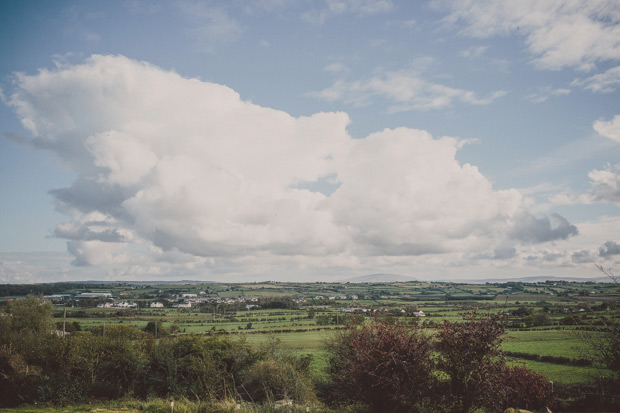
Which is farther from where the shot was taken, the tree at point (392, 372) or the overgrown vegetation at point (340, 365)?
the overgrown vegetation at point (340, 365)

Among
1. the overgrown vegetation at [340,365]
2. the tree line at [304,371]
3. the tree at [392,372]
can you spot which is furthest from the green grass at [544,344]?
the tree at [392,372]

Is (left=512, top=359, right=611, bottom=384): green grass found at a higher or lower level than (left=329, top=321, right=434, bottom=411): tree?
lower

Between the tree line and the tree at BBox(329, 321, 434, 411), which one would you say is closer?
the tree at BBox(329, 321, 434, 411)

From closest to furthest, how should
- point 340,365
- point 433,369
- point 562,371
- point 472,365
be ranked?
point 472,365 → point 433,369 → point 340,365 → point 562,371

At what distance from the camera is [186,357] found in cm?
2919

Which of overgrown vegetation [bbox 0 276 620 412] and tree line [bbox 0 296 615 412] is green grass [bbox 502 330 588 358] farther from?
tree line [bbox 0 296 615 412]

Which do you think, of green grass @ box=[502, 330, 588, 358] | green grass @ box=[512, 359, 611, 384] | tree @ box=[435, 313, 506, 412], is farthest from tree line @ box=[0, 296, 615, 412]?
green grass @ box=[502, 330, 588, 358]

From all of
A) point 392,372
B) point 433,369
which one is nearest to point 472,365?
point 433,369

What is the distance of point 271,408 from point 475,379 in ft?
22.4

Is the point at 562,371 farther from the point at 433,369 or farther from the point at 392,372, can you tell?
the point at 392,372

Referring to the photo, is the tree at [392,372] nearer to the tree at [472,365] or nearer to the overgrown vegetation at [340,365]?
the overgrown vegetation at [340,365]

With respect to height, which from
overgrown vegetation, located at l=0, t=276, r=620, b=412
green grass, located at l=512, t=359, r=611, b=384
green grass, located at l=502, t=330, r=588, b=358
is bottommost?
green grass, located at l=502, t=330, r=588, b=358

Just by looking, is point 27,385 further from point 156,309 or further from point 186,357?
point 156,309

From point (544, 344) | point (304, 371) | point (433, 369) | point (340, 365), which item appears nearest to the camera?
point (433, 369)
